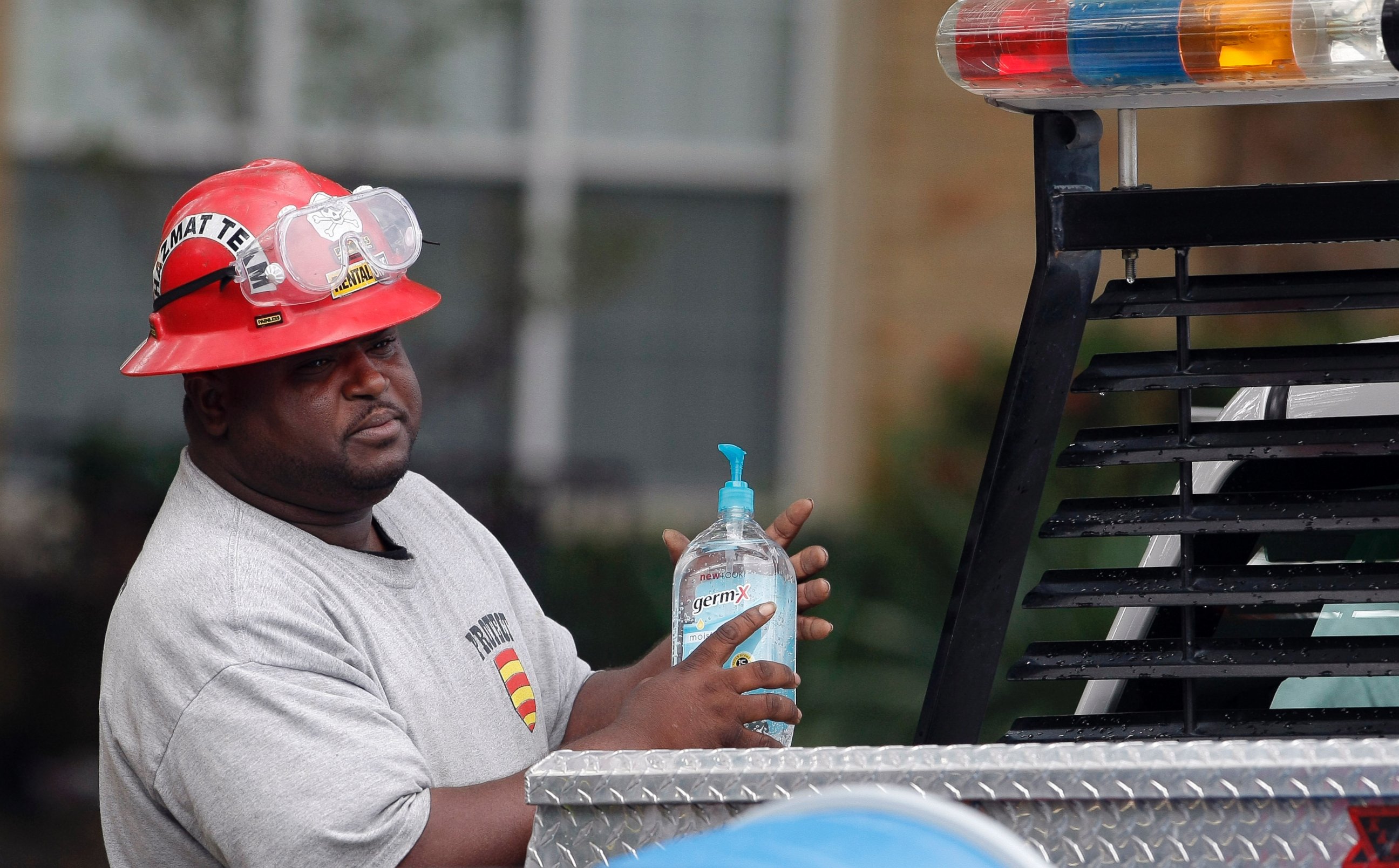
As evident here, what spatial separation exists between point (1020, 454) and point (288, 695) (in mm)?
1000

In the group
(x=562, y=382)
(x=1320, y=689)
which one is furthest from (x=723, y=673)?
(x=562, y=382)

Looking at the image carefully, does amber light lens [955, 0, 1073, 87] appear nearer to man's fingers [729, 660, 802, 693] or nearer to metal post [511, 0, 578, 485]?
man's fingers [729, 660, 802, 693]

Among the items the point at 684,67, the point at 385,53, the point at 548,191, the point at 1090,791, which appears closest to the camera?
the point at 1090,791

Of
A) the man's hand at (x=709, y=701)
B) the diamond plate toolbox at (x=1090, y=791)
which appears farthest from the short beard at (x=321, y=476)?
the diamond plate toolbox at (x=1090, y=791)

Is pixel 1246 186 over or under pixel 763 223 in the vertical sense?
over

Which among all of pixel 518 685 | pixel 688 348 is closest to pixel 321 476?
pixel 518 685

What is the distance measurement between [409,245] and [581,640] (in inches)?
193

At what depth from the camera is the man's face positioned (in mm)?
2627

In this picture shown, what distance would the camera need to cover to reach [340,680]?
2416mm

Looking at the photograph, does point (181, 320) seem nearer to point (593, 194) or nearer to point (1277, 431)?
point (1277, 431)

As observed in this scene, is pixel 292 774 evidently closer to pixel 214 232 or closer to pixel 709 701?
pixel 709 701

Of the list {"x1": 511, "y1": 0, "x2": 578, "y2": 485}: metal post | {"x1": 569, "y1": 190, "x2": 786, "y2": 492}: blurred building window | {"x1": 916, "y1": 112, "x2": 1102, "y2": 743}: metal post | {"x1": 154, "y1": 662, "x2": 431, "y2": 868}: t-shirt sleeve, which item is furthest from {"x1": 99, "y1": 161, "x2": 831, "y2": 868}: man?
{"x1": 569, "y1": 190, "x2": 786, "y2": 492}: blurred building window

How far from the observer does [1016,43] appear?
2131 mm

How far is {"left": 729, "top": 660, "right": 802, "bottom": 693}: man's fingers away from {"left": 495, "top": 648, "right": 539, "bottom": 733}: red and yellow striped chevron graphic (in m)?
0.62
